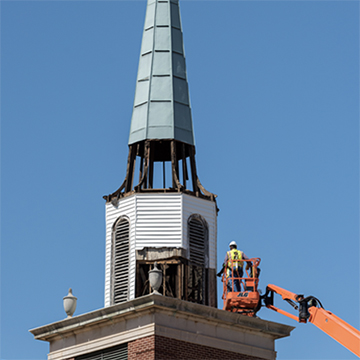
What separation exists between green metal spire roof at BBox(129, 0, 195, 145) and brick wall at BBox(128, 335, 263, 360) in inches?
393

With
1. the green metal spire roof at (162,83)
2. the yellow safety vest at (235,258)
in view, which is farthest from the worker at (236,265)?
the green metal spire roof at (162,83)

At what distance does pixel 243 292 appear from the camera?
4088 cm

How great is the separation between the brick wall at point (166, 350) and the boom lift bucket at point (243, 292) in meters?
3.20

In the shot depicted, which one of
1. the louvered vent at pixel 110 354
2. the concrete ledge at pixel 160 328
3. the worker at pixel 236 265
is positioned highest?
the worker at pixel 236 265

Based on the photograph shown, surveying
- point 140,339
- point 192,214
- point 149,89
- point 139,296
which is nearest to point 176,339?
point 140,339

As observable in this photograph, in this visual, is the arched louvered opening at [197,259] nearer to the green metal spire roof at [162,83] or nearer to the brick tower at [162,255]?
the brick tower at [162,255]

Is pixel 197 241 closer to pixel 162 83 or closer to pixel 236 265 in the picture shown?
pixel 236 265

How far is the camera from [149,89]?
44.5 m

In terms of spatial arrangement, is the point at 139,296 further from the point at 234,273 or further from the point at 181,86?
the point at 181,86

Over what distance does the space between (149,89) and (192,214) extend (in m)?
6.35

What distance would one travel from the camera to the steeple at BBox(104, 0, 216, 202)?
4297 cm

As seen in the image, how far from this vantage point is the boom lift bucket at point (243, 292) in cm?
4081

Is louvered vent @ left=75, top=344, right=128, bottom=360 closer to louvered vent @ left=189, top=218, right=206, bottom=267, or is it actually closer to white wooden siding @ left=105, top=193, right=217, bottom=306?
white wooden siding @ left=105, top=193, right=217, bottom=306

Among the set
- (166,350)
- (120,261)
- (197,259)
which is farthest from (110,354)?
(197,259)
